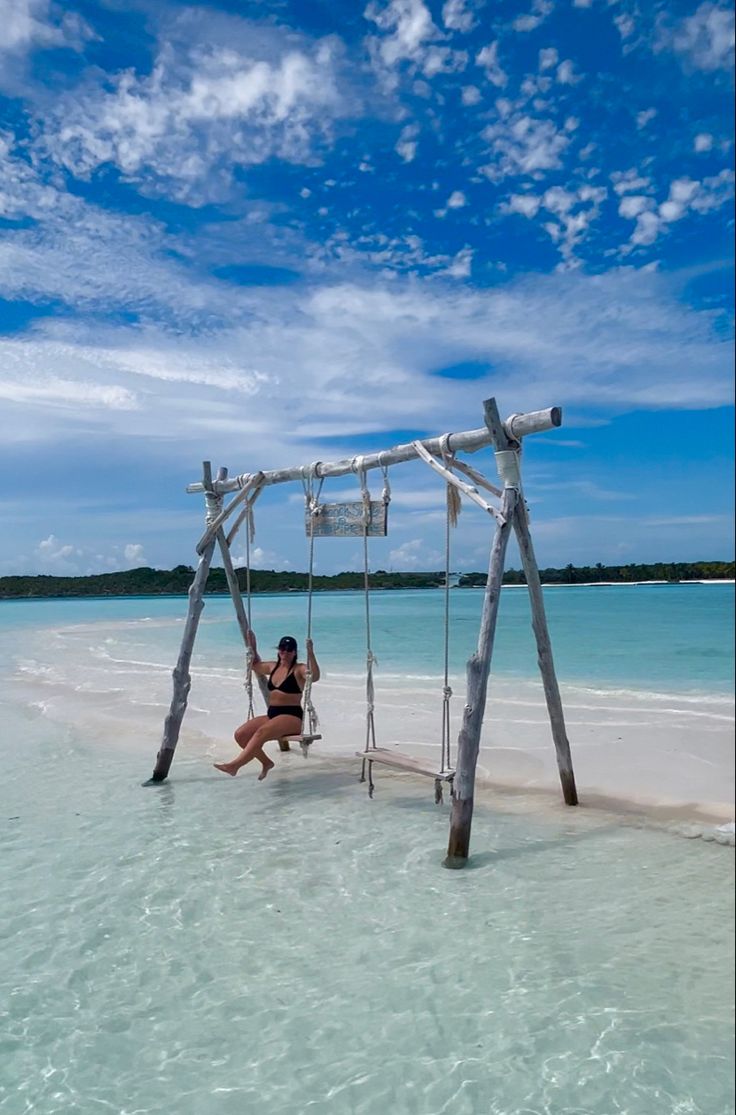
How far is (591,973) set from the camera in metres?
4.05

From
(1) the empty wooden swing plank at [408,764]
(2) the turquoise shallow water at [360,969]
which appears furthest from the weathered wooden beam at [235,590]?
(2) the turquoise shallow water at [360,969]

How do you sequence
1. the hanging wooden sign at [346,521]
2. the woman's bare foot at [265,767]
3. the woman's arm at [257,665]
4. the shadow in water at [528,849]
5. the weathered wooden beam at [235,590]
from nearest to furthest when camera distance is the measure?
the shadow in water at [528,849]
the hanging wooden sign at [346,521]
the woman's bare foot at [265,767]
the woman's arm at [257,665]
the weathered wooden beam at [235,590]

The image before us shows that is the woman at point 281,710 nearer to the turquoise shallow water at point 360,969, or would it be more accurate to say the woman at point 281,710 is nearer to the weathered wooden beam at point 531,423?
the turquoise shallow water at point 360,969

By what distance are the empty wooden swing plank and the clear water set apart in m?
0.51

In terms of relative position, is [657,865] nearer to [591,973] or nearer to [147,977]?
[591,973]

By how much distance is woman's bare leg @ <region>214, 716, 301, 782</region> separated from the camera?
7.65 m

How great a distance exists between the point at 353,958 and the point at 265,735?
3532 millimetres

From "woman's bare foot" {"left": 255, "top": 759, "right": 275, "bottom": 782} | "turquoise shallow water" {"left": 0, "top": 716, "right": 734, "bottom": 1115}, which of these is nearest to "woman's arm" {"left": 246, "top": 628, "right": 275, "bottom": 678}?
"woman's bare foot" {"left": 255, "top": 759, "right": 275, "bottom": 782}

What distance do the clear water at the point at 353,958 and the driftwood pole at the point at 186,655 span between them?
1.64 ft

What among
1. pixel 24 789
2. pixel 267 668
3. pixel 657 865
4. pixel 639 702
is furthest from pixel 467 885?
pixel 639 702

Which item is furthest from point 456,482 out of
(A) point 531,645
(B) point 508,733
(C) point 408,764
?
(A) point 531,645

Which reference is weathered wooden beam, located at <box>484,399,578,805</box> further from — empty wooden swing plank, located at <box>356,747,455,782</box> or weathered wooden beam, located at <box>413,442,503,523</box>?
empty wooden swing plank, located at <box>356,747,455,782</box>

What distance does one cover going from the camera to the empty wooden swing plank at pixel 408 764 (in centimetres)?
619

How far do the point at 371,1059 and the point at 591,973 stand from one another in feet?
4.07
